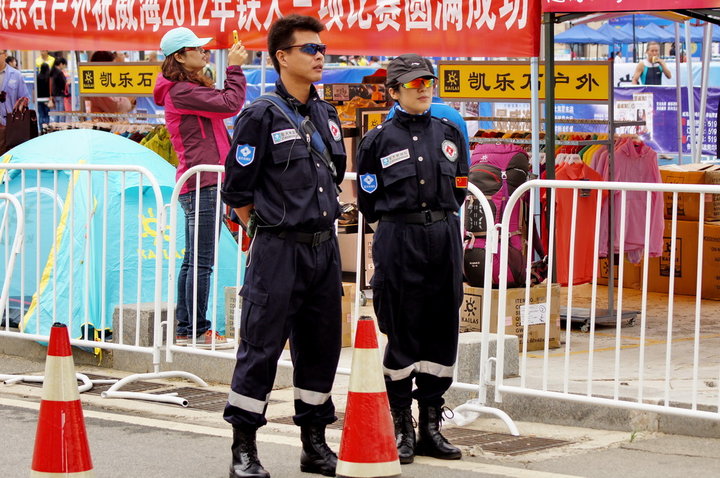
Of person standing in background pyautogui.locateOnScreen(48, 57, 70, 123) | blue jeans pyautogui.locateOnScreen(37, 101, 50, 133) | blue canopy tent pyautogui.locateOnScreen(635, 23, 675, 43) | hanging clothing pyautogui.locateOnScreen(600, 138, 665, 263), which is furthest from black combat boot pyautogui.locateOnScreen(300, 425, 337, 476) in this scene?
blue canopy tent pyautogui.locateOnScreen(635, 23, 675, 43)

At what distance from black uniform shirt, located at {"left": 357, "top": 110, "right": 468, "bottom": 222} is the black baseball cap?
175 millimetres

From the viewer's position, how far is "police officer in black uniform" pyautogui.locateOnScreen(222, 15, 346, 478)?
5.53m

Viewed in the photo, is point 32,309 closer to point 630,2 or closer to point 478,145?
point 478,145

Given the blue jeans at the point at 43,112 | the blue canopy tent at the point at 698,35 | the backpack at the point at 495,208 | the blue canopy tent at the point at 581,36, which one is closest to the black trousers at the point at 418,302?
the backpack at the point at 495,208

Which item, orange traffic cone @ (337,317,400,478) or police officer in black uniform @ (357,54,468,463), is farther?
police officer in black uniform @ (357,54,468,463)

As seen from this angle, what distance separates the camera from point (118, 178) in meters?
9.46

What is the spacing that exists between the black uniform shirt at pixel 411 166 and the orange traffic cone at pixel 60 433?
1.72m

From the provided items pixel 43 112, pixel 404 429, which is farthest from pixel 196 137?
pixel 43 112

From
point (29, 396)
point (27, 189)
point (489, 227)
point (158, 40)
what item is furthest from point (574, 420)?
point (158, 40)

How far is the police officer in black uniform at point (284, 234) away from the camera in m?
5.53

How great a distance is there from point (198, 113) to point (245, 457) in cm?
350

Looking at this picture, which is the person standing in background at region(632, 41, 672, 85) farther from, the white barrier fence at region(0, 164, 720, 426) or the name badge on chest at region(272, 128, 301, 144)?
the name badge on chest at region(272, 128, 301, 144)

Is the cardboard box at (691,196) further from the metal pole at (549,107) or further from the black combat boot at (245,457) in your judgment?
the black combat boot at (245,457)

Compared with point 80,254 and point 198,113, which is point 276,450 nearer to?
point 198,113
